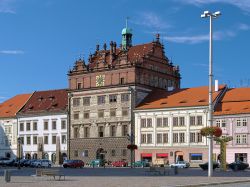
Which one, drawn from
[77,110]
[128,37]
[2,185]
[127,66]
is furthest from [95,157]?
[2,185]

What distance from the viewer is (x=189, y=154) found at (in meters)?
91.4

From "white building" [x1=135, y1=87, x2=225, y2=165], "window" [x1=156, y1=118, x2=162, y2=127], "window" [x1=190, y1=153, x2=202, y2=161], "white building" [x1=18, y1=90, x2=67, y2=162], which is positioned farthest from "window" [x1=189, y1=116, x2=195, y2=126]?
"white building" [x1=18, y1=90, x2=67, y2=162]

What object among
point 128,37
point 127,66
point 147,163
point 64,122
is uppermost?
point 128,37

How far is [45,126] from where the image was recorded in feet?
363

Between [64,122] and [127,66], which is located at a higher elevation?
[127,66]

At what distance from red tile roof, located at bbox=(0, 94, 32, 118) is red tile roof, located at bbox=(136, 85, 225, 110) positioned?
30.1 metres

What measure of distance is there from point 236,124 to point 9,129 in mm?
49521

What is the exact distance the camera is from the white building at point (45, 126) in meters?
108

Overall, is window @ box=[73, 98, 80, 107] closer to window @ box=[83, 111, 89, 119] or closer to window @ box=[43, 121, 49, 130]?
window @ box=[83, 111, 89, 119]

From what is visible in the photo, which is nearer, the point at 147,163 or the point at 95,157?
the point at 147,163

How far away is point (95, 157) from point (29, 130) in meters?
17.5

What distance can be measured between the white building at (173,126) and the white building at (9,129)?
29.6 meters

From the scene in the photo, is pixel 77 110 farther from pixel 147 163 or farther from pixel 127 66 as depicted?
pixel 147 163

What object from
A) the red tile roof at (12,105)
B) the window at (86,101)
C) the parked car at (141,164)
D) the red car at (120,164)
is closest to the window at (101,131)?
the window at (86,101)
